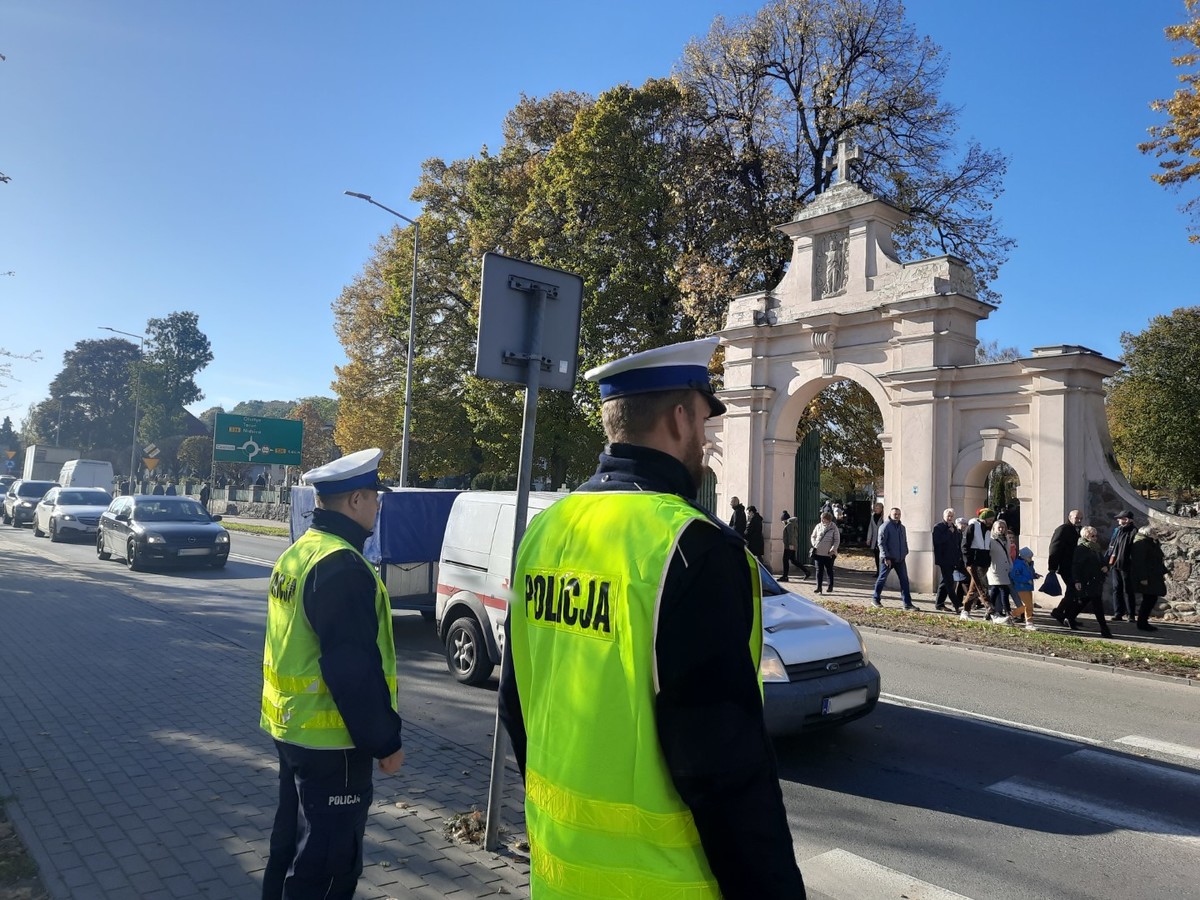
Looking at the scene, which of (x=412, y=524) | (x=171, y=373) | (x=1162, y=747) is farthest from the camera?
(x=171, y=373)

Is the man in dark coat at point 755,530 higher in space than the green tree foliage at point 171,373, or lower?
lower

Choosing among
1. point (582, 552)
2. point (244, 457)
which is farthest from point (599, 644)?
point (244, 457)

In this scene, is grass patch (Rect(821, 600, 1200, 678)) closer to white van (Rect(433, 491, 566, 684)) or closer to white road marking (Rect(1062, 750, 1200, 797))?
white road marking (Rect(1062, 750, 1200, 797))

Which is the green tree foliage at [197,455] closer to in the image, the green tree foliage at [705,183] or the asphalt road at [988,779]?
→ the green tree foliage at [705,183]

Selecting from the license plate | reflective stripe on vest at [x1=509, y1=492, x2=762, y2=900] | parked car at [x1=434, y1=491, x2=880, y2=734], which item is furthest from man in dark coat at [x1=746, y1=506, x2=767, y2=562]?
reflective stripe on vest at [x1=509, y1=492, x2=762, y2=900]

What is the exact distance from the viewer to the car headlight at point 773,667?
6.04 m

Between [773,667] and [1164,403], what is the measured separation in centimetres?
3125

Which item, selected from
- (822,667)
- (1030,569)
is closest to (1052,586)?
(1030,569)

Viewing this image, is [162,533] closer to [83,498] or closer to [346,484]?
[83,498]

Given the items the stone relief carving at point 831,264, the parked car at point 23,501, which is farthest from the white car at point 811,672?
the parked car at point 23,501

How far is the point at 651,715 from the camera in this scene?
5.26 feet

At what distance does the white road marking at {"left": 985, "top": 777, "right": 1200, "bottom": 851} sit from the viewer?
5.09 m

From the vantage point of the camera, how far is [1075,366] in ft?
50.1

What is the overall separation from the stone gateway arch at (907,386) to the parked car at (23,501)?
91.7 ft
